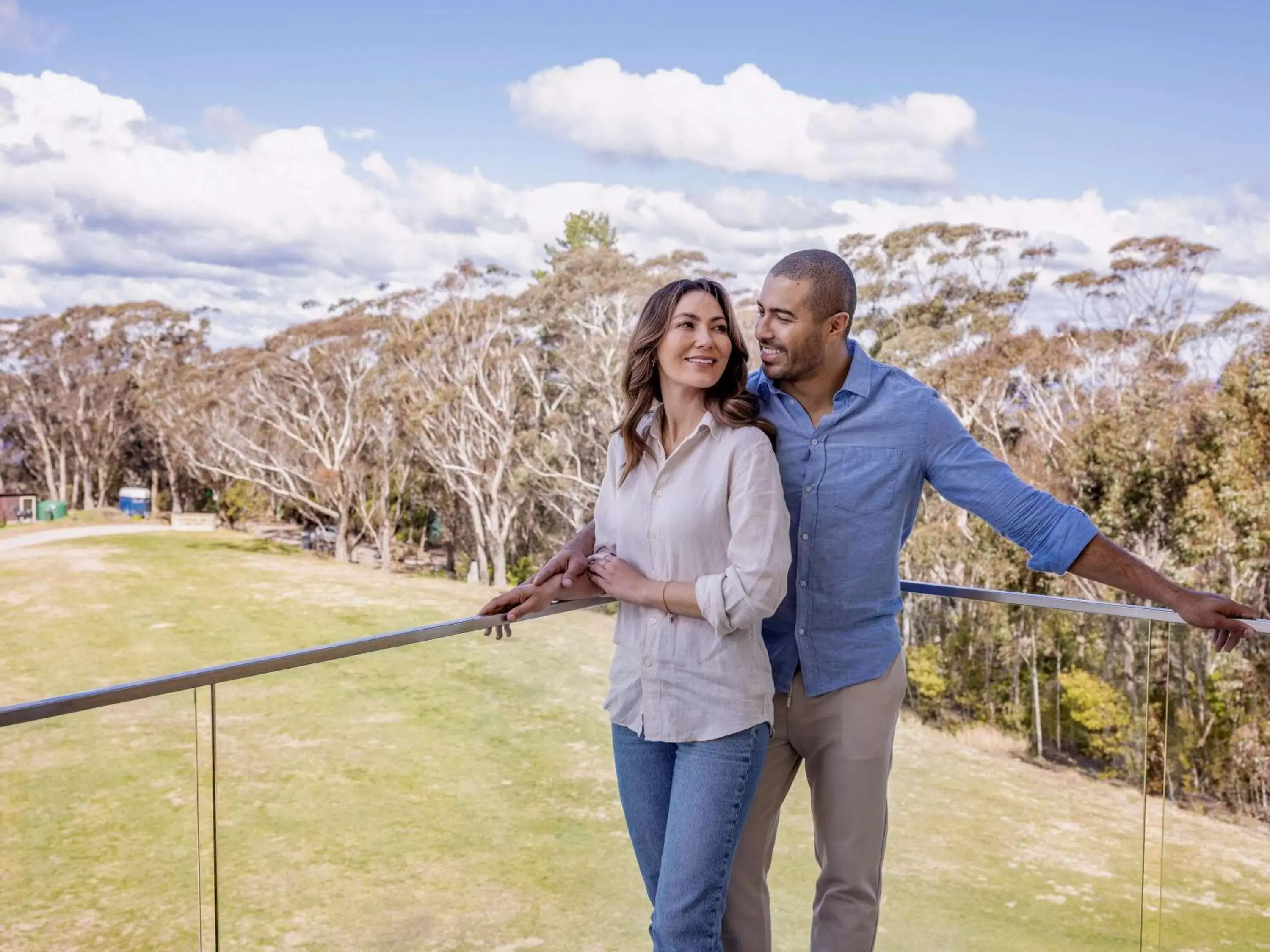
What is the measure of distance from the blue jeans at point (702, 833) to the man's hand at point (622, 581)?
245 mm

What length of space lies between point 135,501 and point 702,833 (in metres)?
26.5

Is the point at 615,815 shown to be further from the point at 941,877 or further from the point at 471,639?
the point at 941,877

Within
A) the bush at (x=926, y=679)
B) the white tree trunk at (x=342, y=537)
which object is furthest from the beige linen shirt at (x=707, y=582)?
the white tree trunk at (x=342, y=537)

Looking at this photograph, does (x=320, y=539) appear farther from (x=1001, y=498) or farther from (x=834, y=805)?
(x=1001, y=498)

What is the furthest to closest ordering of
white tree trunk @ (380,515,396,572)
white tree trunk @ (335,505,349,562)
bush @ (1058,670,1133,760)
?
1. white tree trunk @ (335,505,349,562)
2. white tree trunk @ (380,515,396,572)
3. bush @ (1058,670,1133,760)

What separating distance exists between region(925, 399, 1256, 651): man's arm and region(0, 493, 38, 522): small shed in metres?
26.3

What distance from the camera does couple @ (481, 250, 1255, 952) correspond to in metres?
1.74

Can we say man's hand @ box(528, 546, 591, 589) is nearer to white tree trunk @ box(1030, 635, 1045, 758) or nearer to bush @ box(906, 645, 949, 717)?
bush @ box(906, 645, 949, 717)

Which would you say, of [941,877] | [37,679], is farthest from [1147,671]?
[37,679]

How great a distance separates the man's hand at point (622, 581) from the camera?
1.80 metres

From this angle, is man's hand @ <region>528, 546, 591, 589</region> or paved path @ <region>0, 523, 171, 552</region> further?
paved path @ <region>0, 523, 171, 552</region>

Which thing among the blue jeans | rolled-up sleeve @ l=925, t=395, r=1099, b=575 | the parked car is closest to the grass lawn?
the blue jeans

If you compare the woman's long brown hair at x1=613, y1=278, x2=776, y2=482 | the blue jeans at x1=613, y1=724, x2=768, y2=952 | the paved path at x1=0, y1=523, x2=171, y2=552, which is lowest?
the paved path at x1=0, y1=523, x2=171, y2=552

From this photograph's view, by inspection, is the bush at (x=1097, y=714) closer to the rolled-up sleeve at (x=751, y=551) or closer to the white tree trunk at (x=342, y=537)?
the rolled-up sleeve at (x=751, y=551)
